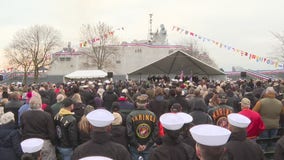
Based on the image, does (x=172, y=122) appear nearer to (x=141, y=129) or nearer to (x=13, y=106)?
(x=141, y=129)

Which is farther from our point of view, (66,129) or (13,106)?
(13,106)

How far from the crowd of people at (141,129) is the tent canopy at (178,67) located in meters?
14.2

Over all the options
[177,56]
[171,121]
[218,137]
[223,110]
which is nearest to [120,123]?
[223,110]

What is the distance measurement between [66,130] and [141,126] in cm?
146

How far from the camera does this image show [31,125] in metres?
6.76

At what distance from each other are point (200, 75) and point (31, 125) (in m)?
24.1

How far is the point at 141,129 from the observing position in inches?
280

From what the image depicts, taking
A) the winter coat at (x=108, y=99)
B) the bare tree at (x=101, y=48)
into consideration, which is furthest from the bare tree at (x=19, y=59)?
the winter coat at (x=108, y=99)

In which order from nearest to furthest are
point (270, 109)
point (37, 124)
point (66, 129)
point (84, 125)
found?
point (84, 125) < point (37, 124) < point (66, 129) < point (270, 109)

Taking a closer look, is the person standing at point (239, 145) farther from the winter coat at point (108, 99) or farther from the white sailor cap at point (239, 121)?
the winter coat at point (108, 99)

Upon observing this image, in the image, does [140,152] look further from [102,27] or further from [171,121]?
[102,27]

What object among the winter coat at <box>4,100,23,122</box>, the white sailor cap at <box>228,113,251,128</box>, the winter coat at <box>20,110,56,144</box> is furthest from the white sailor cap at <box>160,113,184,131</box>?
the winter coat at <box>4,100,23,122</box>

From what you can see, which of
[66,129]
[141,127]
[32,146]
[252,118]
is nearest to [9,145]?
[66,129]

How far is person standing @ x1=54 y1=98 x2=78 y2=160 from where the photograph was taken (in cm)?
682
